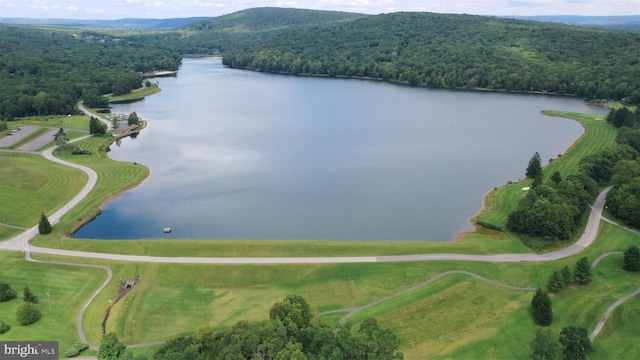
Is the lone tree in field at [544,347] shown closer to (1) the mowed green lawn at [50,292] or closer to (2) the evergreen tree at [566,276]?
(2) the evergreen tree at [566,276]

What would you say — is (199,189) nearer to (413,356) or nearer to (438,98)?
(413,356)

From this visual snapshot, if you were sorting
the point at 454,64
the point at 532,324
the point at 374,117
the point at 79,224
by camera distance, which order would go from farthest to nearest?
the point at 454,64, the point at 374,117, the point at 79,224, the point at 532,324

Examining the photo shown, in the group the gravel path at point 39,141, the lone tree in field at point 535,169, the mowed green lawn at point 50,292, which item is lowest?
the mowed green lawn at point 50,292

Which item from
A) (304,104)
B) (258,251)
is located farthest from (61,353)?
(304,104)

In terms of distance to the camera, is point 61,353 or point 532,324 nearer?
point 61,353

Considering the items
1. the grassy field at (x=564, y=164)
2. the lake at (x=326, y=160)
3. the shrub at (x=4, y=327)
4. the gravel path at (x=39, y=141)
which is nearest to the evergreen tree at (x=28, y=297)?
the shrub at (x=4, y=327)

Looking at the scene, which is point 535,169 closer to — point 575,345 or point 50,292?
point 575,345

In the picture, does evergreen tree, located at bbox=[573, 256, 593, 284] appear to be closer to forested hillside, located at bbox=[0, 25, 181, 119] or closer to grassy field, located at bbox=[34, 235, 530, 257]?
grassy field, located at bbox=[34, 235, 530, 257]
